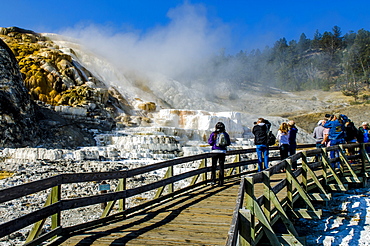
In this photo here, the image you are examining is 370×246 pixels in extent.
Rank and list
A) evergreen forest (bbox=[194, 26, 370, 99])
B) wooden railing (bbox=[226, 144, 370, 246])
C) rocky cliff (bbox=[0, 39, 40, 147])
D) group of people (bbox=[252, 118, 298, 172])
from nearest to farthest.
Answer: wooden railing (bbox=[226, 144, 370, 246]), group of people (bbox=[252, 118, 298, 172]), rocky cliff (bbox=[0, 39, 40, 147]), evergreen forest (bbox=[194, 26, 370, 99])

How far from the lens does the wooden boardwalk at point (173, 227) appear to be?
407 centimetres

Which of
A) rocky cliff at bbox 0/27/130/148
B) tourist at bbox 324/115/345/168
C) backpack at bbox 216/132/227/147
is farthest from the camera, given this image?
rocky cliff at bbox 0/27/130/148

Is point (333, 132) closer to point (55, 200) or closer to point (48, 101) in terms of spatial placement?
point (55, 200)

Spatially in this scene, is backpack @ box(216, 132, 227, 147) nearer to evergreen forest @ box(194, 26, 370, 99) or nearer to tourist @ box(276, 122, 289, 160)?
tourist @ box(276, 122, 289, 160)

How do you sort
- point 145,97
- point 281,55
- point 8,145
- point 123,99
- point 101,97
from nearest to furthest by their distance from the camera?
1. point 8,145
2. point 101,97
3. point 123,99
4. point 145,97
5. point 281,55

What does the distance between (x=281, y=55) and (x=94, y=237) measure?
11324cm

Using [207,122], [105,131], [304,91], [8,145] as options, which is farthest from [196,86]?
[8,145]

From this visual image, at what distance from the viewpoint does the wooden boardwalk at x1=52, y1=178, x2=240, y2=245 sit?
4074 millimetres

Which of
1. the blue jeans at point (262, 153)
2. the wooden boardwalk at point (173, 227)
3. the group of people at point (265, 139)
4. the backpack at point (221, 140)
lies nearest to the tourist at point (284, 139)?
the group of people at point (265, 139)

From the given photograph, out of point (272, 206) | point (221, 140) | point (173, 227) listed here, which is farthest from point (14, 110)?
point (272, 206)

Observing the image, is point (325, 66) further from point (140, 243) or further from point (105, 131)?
point (140, 243)

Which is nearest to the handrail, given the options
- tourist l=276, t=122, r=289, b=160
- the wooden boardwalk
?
the wooden boardwalk

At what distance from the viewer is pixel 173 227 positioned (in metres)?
4.64

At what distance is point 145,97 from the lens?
130 feet
